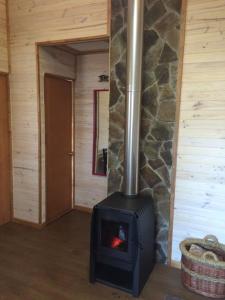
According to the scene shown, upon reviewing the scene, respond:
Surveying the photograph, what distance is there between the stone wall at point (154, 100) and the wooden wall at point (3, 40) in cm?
143

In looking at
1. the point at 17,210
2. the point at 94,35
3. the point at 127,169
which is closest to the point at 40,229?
the point at 17,210

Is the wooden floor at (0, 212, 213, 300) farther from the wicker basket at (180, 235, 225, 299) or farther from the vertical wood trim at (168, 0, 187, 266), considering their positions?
the vertical wood trim at (168, 0, 187, 266)

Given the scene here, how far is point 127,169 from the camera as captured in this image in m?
2.46

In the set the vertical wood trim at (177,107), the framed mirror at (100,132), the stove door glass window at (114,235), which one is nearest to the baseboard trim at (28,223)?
the framed mirror at (100,132)

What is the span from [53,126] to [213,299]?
2.59m

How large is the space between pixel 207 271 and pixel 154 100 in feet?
5.14

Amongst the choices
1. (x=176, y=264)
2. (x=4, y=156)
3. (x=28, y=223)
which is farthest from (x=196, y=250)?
(x=4, y=156)

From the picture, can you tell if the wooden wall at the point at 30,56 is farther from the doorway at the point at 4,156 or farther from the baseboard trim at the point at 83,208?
the baseboard trim at the point at 83,208

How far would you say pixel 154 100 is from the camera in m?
2.51

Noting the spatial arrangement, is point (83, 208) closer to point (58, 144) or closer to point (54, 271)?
point (58, 144)

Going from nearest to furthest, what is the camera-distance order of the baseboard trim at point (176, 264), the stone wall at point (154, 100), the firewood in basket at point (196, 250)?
the firewood in basket at point (196, 250), the stone wall at point (154, 100), the baseboard trim at point (176, 264)

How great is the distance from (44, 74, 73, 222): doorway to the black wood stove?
137cm

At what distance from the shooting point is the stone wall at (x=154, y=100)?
2393 millimetres

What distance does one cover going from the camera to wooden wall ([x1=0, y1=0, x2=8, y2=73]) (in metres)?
3.09
